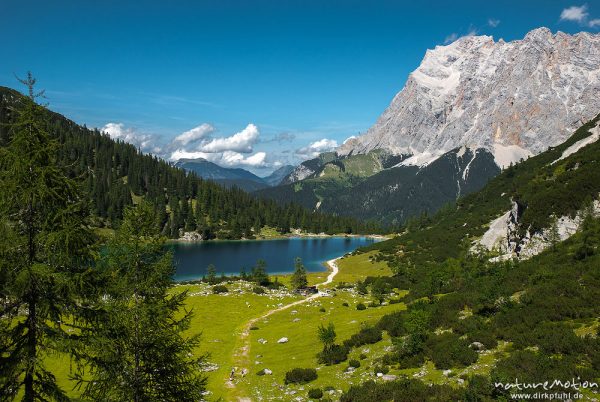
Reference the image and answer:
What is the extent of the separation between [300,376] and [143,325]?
17.8 metres

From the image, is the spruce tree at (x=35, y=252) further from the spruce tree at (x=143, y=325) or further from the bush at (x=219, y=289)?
the bush at (x=219, y=289)

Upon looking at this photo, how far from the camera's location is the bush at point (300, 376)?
106 ft

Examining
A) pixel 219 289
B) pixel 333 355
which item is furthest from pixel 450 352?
pixel 219 289

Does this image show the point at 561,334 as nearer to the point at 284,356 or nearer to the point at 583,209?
the point at 284,356

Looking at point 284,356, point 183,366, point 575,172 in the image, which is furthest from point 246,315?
point 575,172

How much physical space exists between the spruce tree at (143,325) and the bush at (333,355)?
58.2 feet

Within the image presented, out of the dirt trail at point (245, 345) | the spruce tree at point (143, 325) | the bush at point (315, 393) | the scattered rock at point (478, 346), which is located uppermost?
the spruce tree at point (143, 325)

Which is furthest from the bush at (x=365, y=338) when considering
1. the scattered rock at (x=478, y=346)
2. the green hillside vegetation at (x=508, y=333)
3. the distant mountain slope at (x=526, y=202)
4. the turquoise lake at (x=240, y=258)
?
the turquoise lake at (x=240, y=258)

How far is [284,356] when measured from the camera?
41125mm

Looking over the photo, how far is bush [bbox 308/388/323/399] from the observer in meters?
28.1

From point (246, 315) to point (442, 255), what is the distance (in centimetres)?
5922

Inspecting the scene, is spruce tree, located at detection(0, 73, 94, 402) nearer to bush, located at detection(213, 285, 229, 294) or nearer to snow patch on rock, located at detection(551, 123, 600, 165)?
bush, located at detection(213, 285, 229, 294)

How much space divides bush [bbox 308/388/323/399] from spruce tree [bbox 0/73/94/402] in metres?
19.1

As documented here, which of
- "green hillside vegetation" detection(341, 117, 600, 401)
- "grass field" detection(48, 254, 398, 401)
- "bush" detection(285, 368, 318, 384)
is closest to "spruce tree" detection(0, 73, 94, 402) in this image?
"grass field" detection(48, 254, 398, 401)
